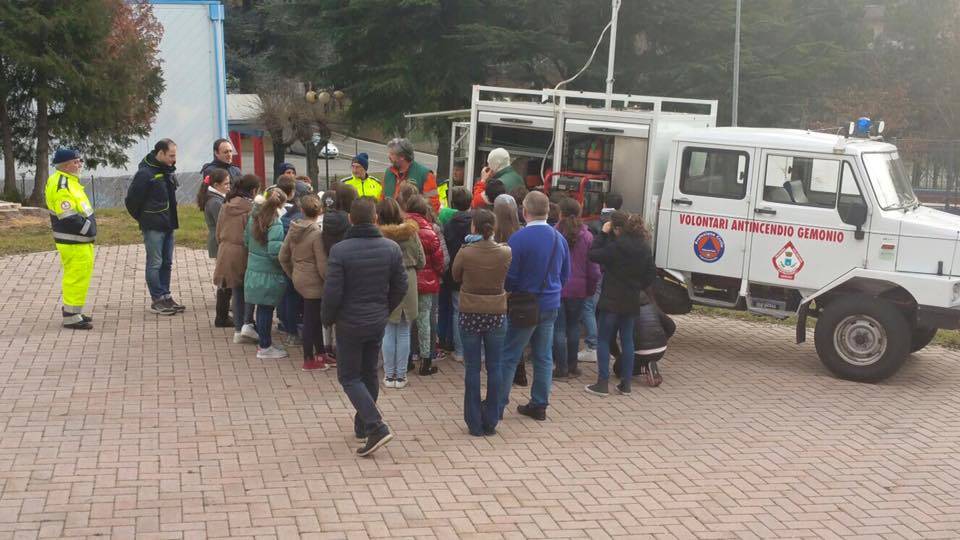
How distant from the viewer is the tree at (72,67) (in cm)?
2159

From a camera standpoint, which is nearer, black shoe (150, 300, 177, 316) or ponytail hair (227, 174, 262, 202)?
ponytail hair (227, 174, 262, 202)

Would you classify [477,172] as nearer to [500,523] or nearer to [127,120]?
[500,523]

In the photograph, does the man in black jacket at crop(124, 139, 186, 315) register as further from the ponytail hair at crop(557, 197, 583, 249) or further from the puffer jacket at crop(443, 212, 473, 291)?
the ponytail hair at crop(557, 197, 583, 249)

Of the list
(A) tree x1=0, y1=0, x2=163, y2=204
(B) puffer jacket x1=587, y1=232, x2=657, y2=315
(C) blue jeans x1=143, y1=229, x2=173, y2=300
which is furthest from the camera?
(A) tree x1=0, y1=0, x2=163, y2=204

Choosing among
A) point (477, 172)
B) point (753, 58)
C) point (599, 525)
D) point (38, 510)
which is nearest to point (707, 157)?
point (477, 172)

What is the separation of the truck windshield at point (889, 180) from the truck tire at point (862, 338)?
92 cm

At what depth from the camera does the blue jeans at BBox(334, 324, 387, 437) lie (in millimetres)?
6906

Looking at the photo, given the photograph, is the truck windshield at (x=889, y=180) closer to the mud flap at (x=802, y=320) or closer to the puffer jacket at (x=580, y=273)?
the mud flap at (x=802, y=320)

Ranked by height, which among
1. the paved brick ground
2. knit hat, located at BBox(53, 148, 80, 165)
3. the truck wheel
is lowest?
the paved brick ground

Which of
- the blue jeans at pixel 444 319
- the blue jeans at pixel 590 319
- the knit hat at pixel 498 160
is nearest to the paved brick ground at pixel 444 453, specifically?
the blue jeans at pixel 590 319

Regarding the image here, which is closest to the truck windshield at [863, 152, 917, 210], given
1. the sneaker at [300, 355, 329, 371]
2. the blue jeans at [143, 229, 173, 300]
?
the sneaker at [300, 355, 329, 371]

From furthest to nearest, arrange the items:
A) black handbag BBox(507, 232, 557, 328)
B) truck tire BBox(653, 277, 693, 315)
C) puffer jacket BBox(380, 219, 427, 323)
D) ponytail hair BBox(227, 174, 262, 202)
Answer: truck tire BBox(653, 277, 693, 315) → ponytail hair BBox(227, 174, 262, 202) → puffer jacket BBox(380, 219, 427, 323) → black handbag BBox(507, 232, 557, 328)

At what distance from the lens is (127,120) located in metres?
25.2

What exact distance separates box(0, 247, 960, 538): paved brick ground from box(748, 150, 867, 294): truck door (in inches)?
38.8
